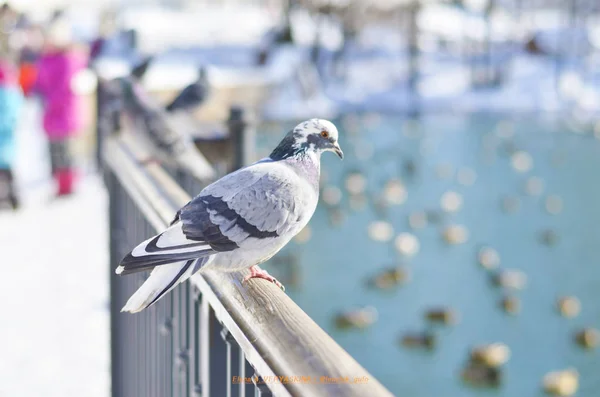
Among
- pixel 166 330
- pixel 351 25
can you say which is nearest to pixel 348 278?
pixel 166 330

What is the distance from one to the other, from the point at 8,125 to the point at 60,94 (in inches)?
42.7

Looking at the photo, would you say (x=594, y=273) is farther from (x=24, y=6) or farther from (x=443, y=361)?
(x=24, y=6)

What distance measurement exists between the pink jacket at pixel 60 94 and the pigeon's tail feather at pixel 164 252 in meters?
6.34

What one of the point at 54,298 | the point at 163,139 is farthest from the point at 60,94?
the point at 163,139

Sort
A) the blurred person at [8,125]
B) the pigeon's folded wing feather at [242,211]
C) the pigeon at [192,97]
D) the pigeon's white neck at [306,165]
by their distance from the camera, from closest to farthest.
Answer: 1. the pigeon's folded wing feather at [242,211]
2. the pigeon's white neck at [306,165]
3. the pigeon at [192,97]
4. the blurred person at [8,125]

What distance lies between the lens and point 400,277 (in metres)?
7.27

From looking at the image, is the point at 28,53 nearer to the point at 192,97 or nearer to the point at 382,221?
the point at 382,221

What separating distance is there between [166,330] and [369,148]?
11249mm

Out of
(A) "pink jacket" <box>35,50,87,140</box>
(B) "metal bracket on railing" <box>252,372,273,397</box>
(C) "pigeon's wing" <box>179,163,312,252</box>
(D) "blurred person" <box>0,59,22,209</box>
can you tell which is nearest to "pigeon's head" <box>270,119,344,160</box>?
(C) "pigeon's wing" <box>179,163,312,252</box>

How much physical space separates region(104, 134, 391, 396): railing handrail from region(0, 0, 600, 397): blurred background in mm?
2321

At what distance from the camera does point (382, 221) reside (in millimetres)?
9281

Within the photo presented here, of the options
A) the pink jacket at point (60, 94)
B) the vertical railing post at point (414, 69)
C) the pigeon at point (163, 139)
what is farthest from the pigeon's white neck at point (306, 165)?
the vertical railing post at point (414, 69)

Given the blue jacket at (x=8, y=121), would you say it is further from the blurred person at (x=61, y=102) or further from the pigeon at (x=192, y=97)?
the pigeon at (x=192, y=97)

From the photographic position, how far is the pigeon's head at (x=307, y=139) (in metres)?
2.11
